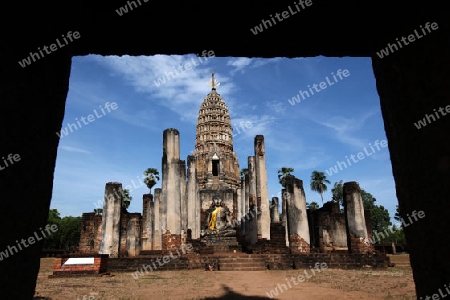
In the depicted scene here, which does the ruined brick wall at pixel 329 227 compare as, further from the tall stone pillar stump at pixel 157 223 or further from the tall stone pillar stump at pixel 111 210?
the tall stone pillar stump at pixel 111 210

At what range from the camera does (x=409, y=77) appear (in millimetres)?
2232

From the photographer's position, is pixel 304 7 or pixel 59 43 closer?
pixel 304 7

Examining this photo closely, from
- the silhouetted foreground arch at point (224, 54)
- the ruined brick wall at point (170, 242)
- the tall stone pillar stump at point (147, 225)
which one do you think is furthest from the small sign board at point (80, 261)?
the tall stone pillar stump at point (147, 225)

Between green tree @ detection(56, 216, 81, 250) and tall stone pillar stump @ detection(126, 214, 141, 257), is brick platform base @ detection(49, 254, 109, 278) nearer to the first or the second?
tall stone pillar stump @ detection(126, 214, 141, 257)

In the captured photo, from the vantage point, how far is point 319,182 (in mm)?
53469

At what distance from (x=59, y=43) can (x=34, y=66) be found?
39 centimetres

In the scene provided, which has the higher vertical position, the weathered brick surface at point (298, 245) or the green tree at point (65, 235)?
the green tree at point (65, 235)

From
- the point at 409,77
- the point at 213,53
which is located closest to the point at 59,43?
the point at 213,53

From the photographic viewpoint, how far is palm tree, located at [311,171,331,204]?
53188mm

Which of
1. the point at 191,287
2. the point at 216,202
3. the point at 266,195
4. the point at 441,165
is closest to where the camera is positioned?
the point at 441,165

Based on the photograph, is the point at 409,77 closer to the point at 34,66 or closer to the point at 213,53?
the point at 213,53

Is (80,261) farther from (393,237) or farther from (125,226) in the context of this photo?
(393,237)

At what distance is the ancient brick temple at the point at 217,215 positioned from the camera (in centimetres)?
1540

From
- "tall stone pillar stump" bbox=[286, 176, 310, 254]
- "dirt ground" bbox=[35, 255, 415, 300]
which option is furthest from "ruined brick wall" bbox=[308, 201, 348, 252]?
"dirt ground" bbox=[35, 255, 415, 300]
